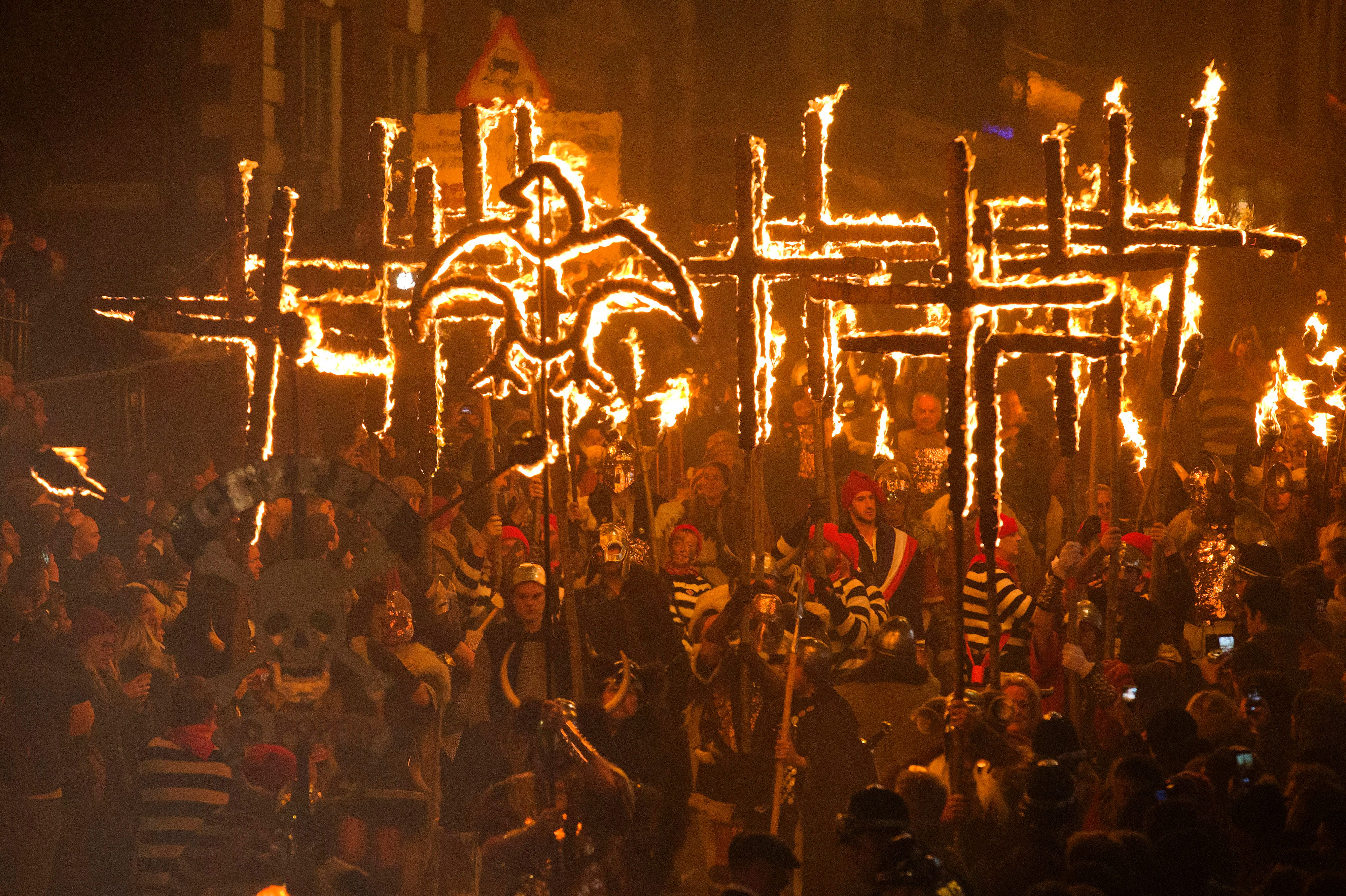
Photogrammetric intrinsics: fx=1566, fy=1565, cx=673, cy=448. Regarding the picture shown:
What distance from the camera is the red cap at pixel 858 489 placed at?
1035 centimetres

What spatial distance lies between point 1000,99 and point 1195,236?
18053 mm

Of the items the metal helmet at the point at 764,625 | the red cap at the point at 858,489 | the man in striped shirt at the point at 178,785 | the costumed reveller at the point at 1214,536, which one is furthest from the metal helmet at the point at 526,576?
the costumed reveller at the point at 1214,536

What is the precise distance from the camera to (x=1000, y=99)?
25.4 m

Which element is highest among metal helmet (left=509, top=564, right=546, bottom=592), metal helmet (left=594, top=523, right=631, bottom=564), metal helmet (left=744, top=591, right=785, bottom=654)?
metal helmet (left=594, top=523, right=631, bottom=564)

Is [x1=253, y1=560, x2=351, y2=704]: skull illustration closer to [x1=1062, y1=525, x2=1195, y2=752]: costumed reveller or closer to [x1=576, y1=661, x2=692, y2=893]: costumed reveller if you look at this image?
[x1=576, y1=661, x2=692, y2=893]: costumed reveller

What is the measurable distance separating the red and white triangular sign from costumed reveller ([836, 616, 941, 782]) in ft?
30.1

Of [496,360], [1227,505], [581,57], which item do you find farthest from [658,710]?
[581,57]

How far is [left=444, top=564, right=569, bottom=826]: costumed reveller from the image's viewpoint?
7.85 meters

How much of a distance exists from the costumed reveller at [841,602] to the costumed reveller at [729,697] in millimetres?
564

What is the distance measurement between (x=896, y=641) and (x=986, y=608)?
1.82 feet

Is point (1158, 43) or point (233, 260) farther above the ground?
point (1158, 43)

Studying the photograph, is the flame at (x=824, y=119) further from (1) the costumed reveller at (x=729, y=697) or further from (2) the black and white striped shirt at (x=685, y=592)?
(2) the black and white striped shirt at (x=685, y=592)

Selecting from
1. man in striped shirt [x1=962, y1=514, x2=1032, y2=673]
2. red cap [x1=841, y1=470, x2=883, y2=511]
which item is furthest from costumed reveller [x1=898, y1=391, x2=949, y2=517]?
man in striped shirt [x1=962, y1=514, x2=1032, y2=673]

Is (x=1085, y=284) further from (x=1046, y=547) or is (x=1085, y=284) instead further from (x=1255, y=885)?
(x=1046, y=547)
